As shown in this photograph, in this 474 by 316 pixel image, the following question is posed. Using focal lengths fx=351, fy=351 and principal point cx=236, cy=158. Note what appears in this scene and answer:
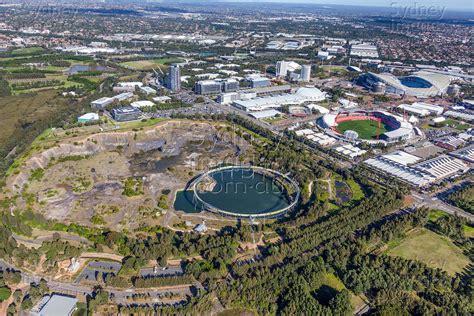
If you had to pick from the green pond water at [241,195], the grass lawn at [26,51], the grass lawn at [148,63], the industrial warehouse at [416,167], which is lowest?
the green pond water at [241,195]

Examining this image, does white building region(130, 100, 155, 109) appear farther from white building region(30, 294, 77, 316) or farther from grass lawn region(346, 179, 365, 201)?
white building region(30, 294, 77, 316)

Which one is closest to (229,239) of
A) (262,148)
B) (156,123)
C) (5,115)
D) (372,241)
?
(372,241)

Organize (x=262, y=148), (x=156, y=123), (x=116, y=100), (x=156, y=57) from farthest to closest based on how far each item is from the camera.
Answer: (x=156, y=57), (x=116, y=100), (x=156, y=123), (x=262, y=148)

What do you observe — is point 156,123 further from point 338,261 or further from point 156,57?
point 156,57

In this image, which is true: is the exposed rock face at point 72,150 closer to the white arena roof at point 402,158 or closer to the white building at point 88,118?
the white building at point 88,118

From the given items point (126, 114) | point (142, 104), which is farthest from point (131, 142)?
point (142, 104)

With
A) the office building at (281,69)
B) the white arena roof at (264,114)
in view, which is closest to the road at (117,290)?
the white arena roof at (264,114)
